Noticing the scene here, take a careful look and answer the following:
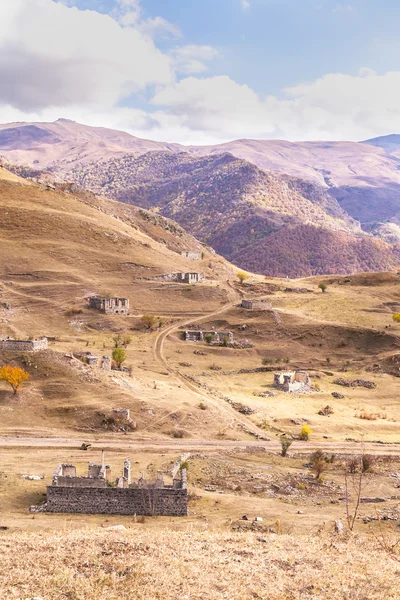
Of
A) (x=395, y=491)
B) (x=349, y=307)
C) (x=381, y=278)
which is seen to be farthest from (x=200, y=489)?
(x=381, y=278)

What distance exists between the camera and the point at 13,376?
39.1 metres

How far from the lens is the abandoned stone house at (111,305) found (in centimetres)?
7194

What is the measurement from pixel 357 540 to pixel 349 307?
61.3 m

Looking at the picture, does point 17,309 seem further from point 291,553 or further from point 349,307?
point 291,553

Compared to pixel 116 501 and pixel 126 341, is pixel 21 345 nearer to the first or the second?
pixel 126 341

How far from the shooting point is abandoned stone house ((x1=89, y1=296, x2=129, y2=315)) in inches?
2832

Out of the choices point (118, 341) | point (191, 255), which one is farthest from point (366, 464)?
point (191, 255)

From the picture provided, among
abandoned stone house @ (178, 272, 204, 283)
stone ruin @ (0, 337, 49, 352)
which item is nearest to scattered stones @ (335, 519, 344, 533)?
stone ruin @ (0, 337, 49, 352)

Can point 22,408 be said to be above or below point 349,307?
below

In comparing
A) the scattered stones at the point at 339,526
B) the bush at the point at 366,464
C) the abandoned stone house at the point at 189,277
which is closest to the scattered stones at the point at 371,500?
the bush at the point at 366,464

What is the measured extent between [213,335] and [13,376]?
31.1 m

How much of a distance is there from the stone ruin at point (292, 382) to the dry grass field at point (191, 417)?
1.16m

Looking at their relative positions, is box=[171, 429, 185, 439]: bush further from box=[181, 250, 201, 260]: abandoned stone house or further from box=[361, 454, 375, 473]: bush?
box=[181, 250, 201, 260]: abandoned stone house

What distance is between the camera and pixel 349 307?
7794 cm
